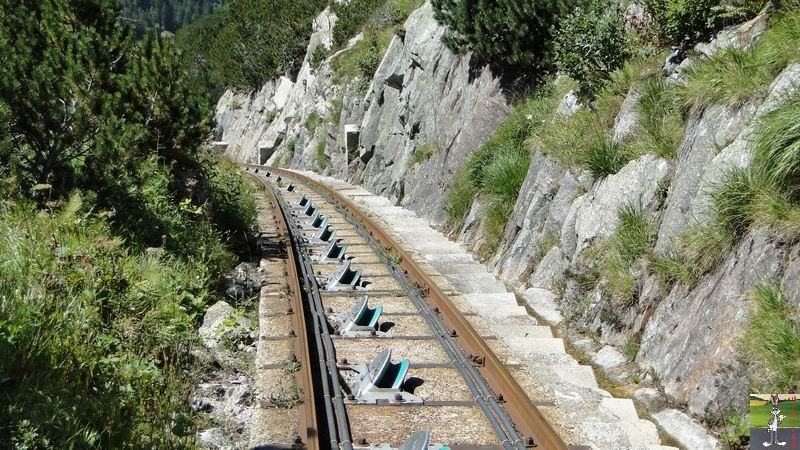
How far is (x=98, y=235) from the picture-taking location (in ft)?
26.3

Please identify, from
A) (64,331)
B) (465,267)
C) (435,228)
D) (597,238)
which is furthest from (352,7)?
(64,331)

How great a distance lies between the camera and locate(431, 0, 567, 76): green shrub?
14.5 m

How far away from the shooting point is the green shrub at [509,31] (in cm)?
1455

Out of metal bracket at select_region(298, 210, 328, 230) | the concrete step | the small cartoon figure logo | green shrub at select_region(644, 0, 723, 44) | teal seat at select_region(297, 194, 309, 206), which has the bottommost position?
teal seat at select_region(297, 194, 309, 206)

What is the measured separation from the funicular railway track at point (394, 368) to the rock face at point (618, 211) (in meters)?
1.25

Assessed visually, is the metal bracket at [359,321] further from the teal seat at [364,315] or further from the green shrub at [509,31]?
the green shrub at [509,31]

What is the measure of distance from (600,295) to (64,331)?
5.18 m

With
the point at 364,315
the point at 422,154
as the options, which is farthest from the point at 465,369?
the point at 422,154

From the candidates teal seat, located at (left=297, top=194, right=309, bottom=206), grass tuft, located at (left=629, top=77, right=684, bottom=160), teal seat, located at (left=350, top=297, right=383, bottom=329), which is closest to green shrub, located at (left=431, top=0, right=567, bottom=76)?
teal seat, located at (left=297, top=194, right=309, bottom=206)

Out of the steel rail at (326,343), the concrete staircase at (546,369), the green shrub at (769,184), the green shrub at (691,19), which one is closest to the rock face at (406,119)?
the concrete staircase at (546,369)

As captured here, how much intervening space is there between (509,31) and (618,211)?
26.3 feet

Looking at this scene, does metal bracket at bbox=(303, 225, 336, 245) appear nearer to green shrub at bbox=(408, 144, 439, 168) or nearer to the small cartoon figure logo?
green shrub at bbox=(408, 144, 439, 168)

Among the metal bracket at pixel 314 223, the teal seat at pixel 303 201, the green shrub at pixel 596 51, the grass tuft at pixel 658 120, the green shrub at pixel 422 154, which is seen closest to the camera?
the grass tuft at pixel 658 120

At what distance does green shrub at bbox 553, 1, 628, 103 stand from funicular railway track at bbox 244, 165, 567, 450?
3793 millimetres
